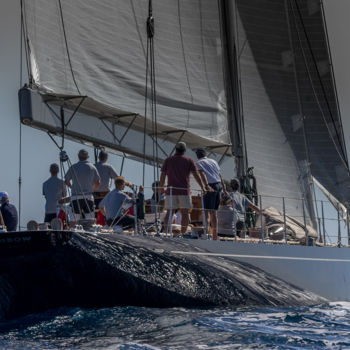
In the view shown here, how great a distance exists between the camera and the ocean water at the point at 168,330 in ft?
28.7

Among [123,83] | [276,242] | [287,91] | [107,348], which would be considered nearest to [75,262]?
[107,348]

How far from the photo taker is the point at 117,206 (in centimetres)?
1159

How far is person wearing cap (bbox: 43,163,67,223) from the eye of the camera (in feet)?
40.6

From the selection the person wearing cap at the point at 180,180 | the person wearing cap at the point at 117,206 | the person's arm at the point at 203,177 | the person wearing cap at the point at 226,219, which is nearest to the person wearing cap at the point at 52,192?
the person wearing cap at the point at 117,206

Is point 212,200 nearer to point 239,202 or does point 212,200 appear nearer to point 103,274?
point 239,202

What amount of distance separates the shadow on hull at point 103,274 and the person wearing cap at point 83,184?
3.87ft

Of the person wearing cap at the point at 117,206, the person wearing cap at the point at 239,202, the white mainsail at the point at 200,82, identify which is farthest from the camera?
the white mainsail at the point at 200,82

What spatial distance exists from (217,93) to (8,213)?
4.43 m

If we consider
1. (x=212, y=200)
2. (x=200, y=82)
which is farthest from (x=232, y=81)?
(x=212, y=200)

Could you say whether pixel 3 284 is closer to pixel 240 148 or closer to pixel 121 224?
pixel 121 224

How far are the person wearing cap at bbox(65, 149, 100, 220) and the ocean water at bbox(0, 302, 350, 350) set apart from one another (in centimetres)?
179

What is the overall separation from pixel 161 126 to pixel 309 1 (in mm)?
4084

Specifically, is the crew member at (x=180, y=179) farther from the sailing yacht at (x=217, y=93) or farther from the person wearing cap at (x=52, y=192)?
the person wearing cap at (x=52, y=192)

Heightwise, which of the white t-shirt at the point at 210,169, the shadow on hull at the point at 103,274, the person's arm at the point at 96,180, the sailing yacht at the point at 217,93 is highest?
the sailing yacht at the point at 217,93
